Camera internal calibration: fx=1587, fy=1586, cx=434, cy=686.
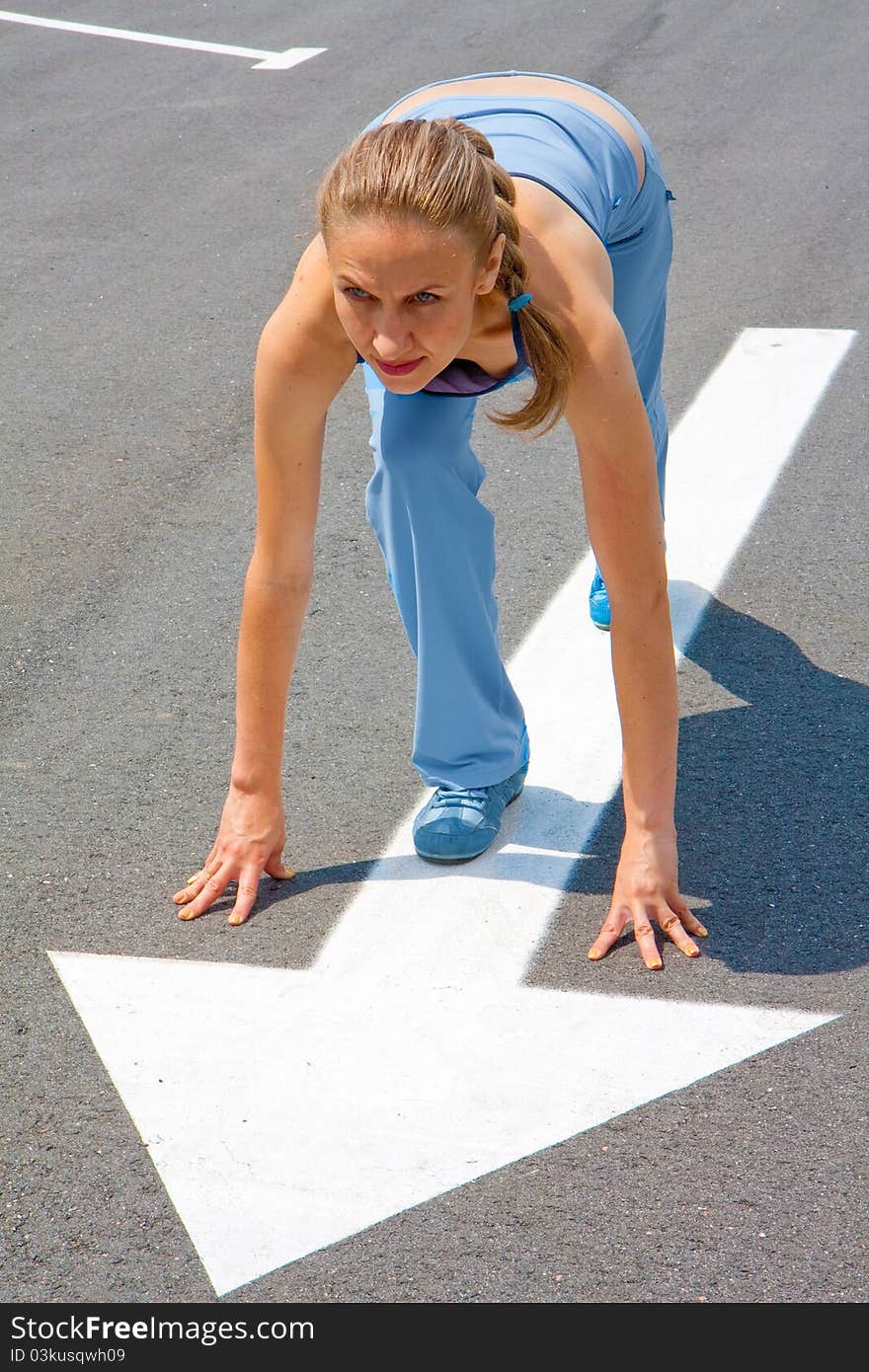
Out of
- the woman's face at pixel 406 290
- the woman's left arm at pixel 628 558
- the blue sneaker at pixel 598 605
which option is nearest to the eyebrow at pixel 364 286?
the woman's face at pixel 406 290

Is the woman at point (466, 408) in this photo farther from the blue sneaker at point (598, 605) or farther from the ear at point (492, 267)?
the blue sneaker at point (598, 605)

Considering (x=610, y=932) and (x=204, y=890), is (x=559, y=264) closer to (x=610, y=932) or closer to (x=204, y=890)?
(x=610, y=932)

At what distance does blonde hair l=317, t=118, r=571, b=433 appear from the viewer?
262 centimetres

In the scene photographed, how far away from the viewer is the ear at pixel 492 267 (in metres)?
2.76

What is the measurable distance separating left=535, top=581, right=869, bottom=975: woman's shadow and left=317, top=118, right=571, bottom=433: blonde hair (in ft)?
4.14

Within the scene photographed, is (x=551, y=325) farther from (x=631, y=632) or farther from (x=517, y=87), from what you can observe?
(x=517, y=87)

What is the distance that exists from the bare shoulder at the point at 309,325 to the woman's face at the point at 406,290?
123 mm

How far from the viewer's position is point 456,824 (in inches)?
144

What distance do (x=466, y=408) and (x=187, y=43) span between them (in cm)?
917

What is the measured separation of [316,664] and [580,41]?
8132mm

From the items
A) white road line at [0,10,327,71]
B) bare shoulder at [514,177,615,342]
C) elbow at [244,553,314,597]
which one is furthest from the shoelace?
white road line at [0,10,327,71]

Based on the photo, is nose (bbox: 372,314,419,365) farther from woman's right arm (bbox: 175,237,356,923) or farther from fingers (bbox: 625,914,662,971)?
fingers (bbox: 625,914,662,971)

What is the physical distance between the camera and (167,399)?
6.17 m
